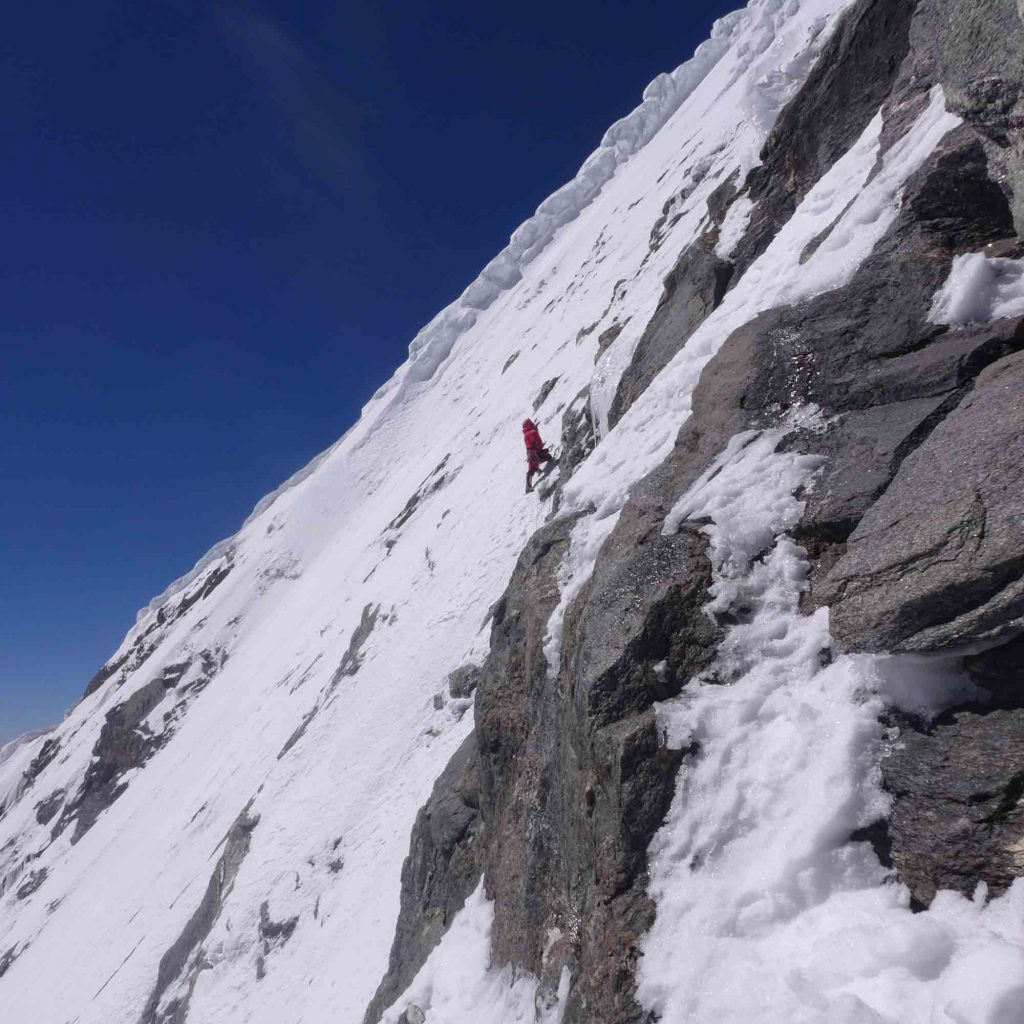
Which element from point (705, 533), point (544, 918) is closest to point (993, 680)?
point (705, 533)

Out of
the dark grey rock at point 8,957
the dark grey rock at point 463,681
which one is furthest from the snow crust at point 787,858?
Answer: the dark grey rock at point 8,957

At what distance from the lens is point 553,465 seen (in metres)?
15.7

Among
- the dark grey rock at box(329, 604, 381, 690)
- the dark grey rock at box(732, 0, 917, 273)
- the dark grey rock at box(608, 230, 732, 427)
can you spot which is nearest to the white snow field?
the dark grey rock at box(329, 604, 381, 690)

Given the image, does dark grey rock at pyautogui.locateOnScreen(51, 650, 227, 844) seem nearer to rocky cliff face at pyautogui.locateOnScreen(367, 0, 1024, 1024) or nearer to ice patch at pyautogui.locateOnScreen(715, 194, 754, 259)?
rocky cliff face at pyautogui.locateOnScreen(367, 0, 1024, 1024)

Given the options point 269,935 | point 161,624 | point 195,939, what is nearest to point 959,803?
point 269,935

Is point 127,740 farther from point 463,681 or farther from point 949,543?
point 949,543

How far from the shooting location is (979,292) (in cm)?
523

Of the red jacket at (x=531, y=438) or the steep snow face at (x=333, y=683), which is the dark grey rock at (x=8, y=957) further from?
the red jacket at (x=531, y=438)

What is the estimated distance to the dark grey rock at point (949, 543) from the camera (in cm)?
361

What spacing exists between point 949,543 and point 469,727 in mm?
8955

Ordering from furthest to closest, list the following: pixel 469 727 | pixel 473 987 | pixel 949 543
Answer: pixel 469 727 → pixel 473 987 → pixel 949 543

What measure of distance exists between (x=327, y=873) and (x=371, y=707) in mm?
3355

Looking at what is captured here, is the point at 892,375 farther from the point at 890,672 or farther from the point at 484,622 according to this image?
the point at 484,622

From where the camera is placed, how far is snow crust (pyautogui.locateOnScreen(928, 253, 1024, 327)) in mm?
5074
